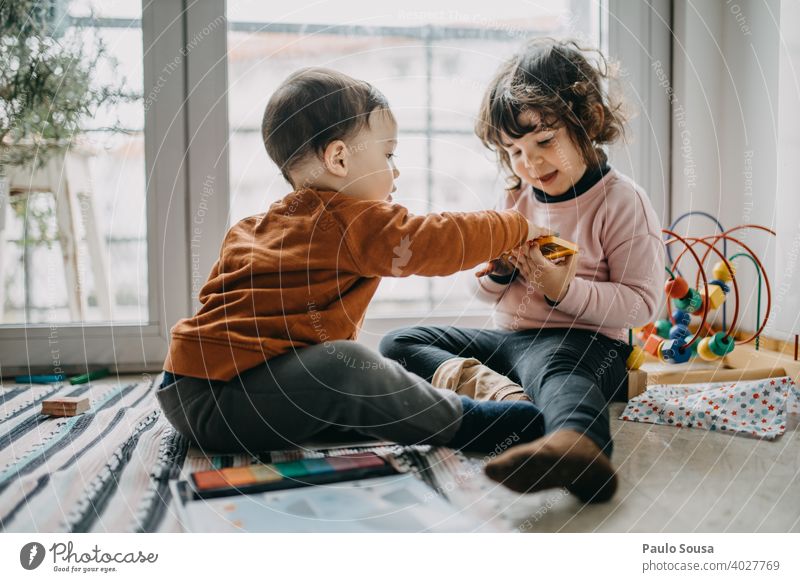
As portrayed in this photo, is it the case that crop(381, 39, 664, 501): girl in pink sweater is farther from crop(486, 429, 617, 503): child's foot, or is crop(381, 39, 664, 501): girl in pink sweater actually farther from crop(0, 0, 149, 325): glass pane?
crop(0, 0, 149, 325): glass pane

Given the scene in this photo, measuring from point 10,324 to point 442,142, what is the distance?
78 centimetres

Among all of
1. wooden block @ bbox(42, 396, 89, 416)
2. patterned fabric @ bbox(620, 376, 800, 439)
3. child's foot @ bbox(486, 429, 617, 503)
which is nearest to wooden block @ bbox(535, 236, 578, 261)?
patterned fabric @ bbox(620, 376, 800, 439)

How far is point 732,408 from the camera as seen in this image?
2.69 feet

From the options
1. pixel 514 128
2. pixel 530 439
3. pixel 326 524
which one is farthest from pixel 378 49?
pixel 326 524

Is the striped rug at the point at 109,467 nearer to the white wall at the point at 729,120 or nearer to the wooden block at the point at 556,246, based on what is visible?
the wooden block at the point at 556,246

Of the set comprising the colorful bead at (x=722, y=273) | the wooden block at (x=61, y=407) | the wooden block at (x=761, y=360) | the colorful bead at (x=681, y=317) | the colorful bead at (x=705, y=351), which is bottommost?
the wooden block at (x=61, y=407)

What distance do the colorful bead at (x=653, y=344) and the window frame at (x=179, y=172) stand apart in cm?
34

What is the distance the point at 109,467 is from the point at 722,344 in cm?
83

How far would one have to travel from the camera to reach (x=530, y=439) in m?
0.71

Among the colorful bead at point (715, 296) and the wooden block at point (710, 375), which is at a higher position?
the colorful bead at point (715, 296)

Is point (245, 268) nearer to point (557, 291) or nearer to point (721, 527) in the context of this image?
point (557, 291)

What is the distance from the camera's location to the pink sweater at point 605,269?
91cm

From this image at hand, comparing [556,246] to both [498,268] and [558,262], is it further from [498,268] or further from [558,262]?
[498,268]

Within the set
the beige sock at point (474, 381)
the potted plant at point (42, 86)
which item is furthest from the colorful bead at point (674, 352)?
the potted plant at point (42, 86)
